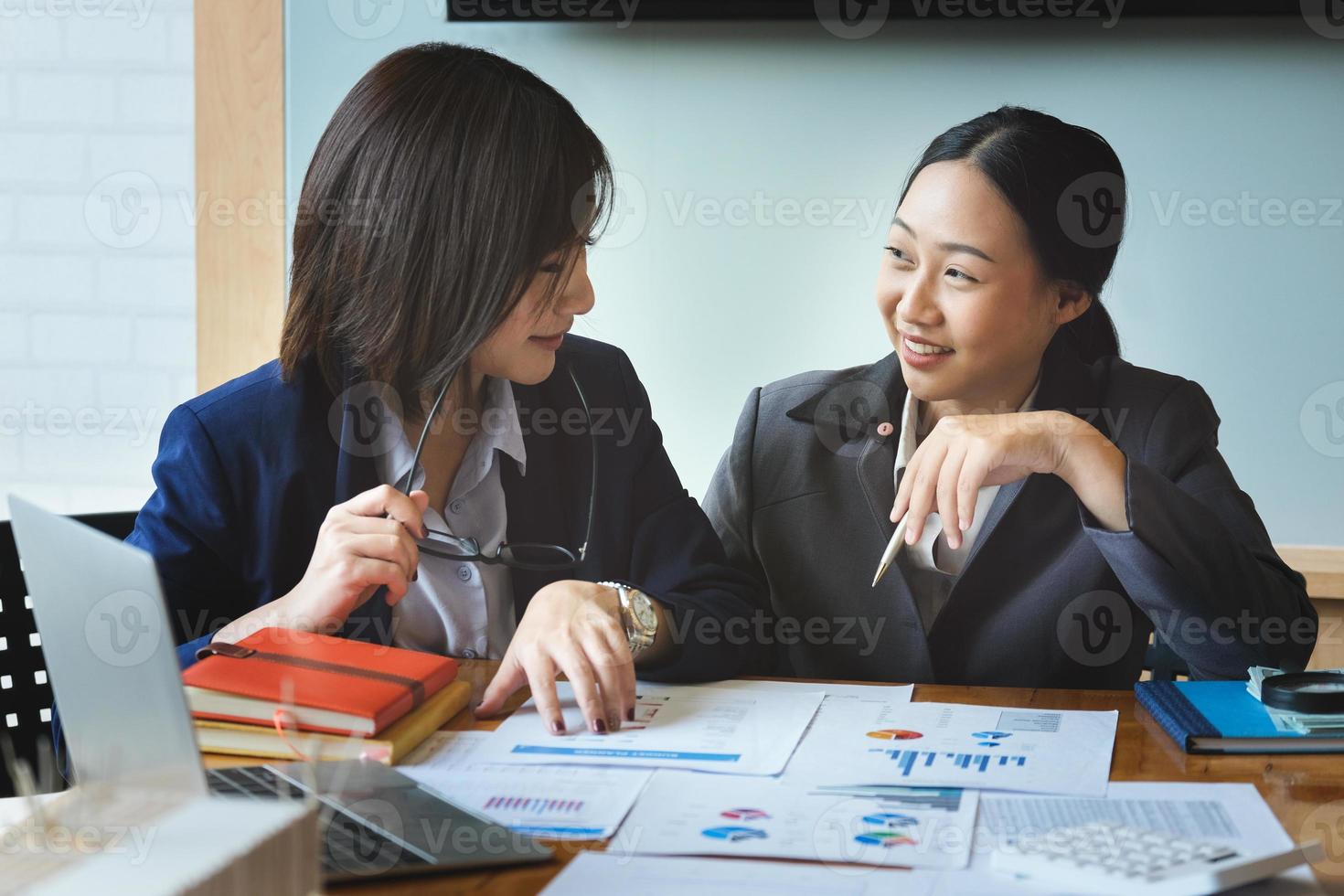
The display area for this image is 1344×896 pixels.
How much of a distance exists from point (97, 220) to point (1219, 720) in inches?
67.0

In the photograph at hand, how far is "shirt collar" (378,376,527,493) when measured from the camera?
154 centimetres

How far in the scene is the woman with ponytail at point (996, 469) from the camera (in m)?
1.58

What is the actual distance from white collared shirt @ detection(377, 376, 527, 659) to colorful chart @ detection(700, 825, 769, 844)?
70 centimetres

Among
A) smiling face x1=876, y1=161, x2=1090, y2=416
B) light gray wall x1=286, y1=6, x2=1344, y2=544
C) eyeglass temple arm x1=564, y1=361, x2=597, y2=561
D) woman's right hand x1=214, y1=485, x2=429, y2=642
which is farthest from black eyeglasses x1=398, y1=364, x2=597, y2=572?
smiling face x1=876, y1=161, x2=1090, y2=416

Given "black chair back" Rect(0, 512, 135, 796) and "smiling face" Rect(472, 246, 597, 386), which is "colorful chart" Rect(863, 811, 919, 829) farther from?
"black chair back" Rect(0, 512, 135, 796)

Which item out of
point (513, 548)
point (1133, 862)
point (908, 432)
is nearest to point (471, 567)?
point (513, 548)

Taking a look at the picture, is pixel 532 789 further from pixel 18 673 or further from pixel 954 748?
pixel 18 673

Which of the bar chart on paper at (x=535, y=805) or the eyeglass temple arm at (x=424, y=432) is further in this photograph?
the eyeglass temple arm at (x=424, y=432)

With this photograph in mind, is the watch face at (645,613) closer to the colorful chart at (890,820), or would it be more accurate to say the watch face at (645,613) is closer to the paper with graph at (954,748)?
the paper with graph at (954,748)

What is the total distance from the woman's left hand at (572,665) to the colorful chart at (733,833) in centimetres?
24

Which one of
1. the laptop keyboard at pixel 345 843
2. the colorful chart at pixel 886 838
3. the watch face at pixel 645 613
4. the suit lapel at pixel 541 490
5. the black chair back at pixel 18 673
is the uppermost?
the suit lapel at pixel 541 490

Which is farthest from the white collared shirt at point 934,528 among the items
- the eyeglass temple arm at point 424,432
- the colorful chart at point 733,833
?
the colorful chart at point 733,833

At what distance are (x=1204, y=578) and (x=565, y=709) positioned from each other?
2.50ft

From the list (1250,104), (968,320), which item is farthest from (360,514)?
(1250,104)
